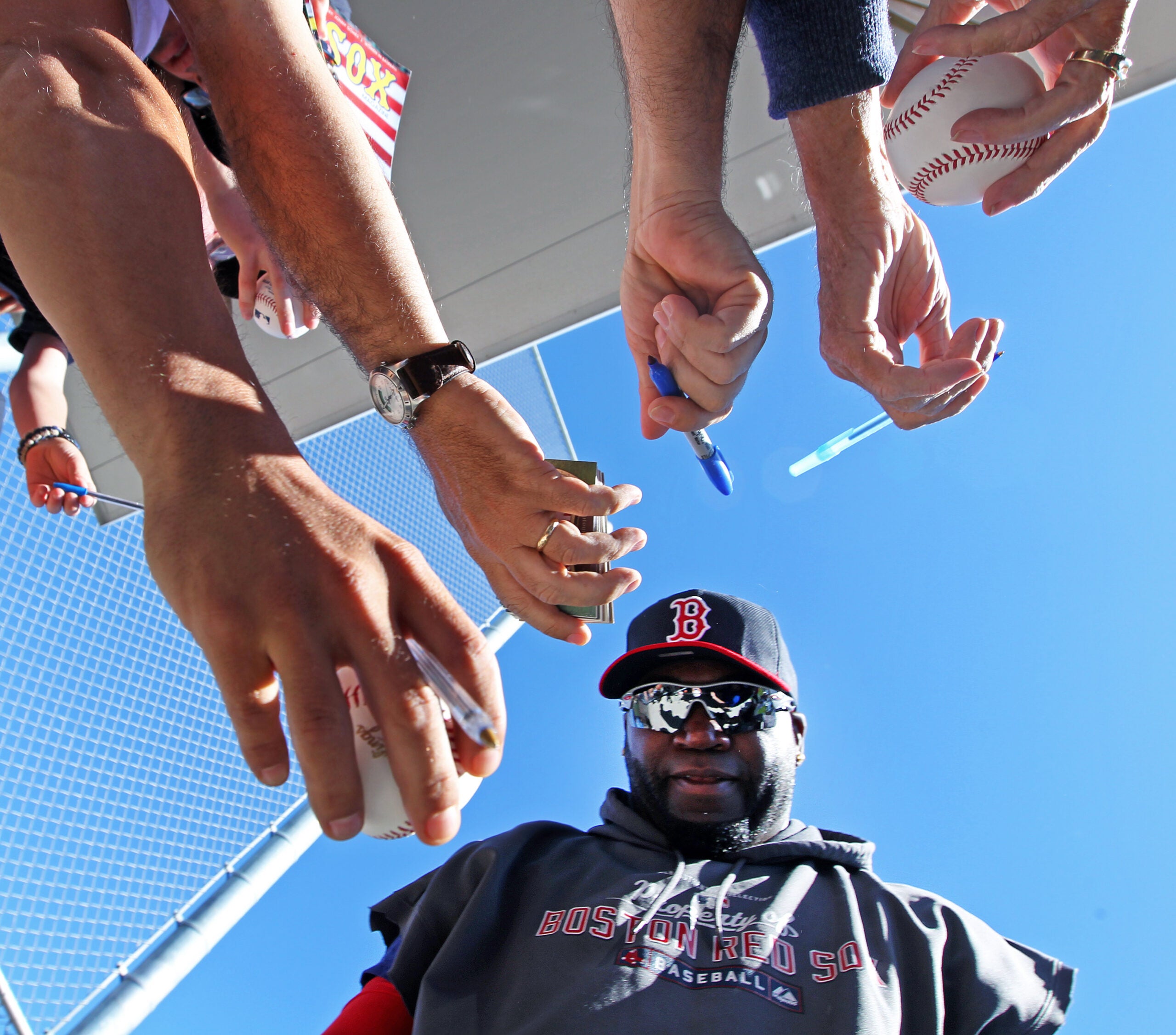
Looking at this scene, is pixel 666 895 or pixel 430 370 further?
pixel 666 895

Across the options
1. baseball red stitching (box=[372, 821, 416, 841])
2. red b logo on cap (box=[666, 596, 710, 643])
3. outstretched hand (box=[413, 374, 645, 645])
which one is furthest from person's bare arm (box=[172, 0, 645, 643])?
red b logo on cap (box=[666, 596, 710, 643])

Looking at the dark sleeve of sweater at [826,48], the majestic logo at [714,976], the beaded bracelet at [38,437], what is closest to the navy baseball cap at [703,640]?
the majestic logo at [714,976]

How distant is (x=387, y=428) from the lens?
469 centimetres

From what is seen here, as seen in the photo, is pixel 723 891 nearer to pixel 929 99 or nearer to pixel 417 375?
pixel 417 375

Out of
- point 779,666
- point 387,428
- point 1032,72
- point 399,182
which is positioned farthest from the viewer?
point 387,428

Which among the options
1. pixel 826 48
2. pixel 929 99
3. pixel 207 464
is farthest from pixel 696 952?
pixel 929 99

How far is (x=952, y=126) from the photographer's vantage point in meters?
1.48

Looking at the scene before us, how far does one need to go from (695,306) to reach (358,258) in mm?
A: 596

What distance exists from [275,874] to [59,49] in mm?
3106

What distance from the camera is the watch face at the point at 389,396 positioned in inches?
32.5

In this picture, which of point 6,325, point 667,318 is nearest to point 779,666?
point 667,318

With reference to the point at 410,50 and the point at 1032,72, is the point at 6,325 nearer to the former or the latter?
the point at 410,50

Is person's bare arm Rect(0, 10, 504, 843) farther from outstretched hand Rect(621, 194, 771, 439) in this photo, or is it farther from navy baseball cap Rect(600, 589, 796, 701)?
navy baseball cap Rect(600, 589, 796, 701)

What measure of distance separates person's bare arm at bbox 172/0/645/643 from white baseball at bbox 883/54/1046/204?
1.21 meters
